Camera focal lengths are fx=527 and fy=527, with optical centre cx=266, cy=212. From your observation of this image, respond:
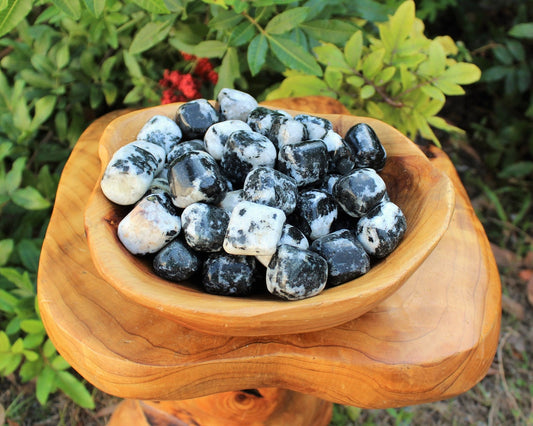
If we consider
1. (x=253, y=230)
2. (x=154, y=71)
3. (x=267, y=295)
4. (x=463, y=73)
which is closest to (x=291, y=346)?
(x=267, y=295)

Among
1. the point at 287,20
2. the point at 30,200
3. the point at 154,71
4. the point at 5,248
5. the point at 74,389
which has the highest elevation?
the point at 287,20

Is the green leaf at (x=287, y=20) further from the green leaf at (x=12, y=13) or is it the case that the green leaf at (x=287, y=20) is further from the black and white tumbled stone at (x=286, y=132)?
the green leaf at (x=12, y=13)

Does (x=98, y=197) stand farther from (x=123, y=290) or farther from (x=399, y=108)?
(x=399, y=108)

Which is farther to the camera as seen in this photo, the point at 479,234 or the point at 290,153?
the point at 479,234

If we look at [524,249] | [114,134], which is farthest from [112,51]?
[524,249]

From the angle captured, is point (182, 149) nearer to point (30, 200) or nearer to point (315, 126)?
point (315, 126)

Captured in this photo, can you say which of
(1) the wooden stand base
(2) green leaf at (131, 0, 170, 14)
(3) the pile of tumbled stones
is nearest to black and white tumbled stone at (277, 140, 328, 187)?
(3) the pile of tumbled stones
